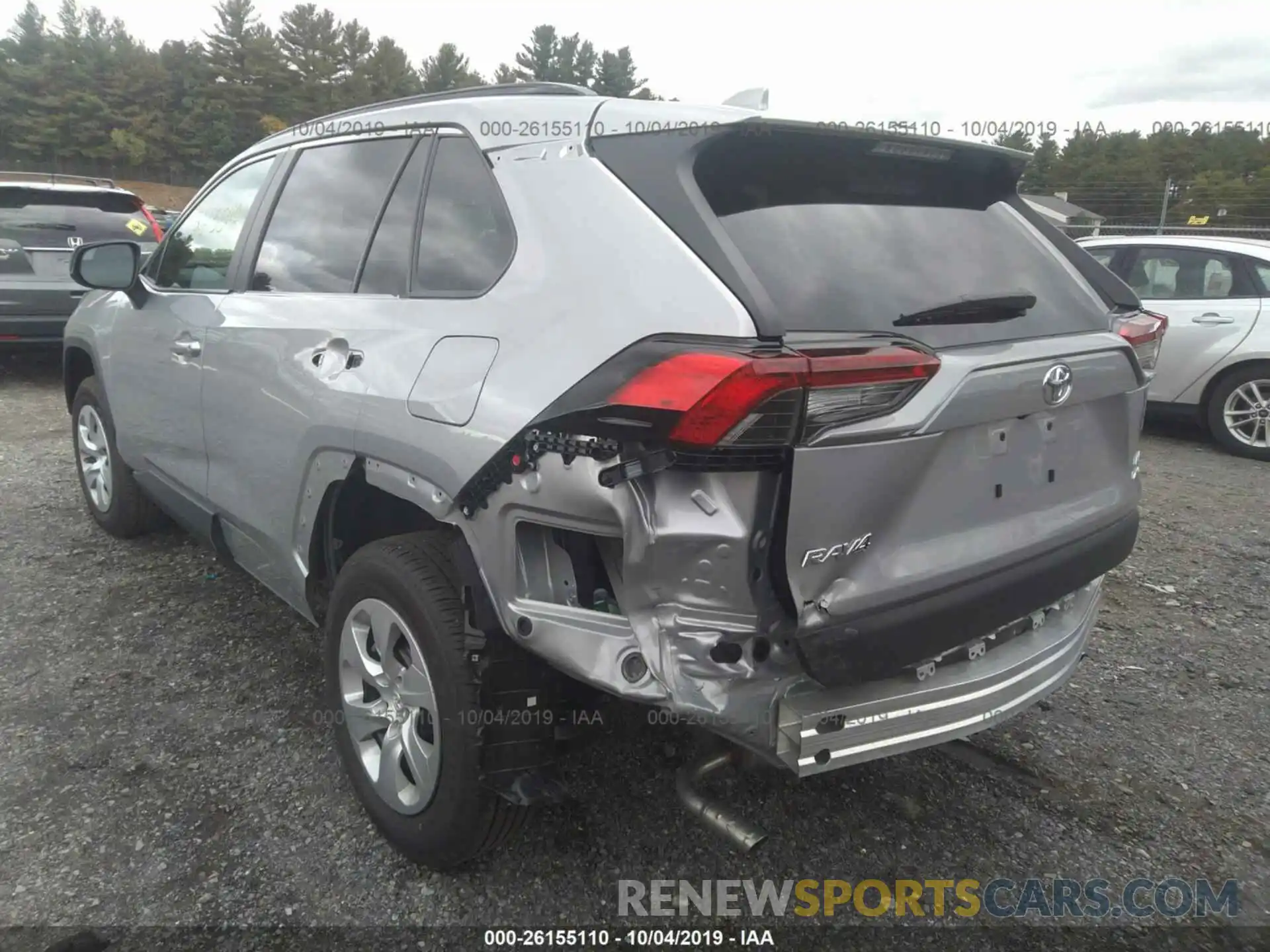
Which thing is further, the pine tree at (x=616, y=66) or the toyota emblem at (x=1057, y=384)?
the pine tree at (x=616, y=66)

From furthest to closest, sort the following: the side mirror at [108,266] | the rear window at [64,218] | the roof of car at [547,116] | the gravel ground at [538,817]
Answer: the rear window at [64,218] < the side mirror at [108,266] < the gravel ground at [538,817] < the roof of car at [547,116]

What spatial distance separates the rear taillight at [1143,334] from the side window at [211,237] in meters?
2.81

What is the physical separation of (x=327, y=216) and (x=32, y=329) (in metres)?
6.47

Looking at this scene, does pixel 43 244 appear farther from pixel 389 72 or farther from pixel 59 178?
pixel 389 72

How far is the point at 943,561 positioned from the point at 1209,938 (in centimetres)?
124

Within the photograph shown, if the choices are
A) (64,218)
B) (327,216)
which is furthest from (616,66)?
(327,216)

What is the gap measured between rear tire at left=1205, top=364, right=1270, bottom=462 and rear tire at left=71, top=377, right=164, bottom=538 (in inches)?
298

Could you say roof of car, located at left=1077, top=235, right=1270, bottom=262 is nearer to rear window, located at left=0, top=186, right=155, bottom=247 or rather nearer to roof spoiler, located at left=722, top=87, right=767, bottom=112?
roof spoiler, located at left=722, top=87, right=767, bottom=112

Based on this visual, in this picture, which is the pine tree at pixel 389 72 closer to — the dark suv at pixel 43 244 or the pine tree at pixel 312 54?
the pine tree at pixel 312 54

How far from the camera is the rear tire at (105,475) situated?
4.29 meters

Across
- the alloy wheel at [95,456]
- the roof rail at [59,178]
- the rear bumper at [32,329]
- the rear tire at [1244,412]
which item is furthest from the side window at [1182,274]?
the roof rail at [59,178]

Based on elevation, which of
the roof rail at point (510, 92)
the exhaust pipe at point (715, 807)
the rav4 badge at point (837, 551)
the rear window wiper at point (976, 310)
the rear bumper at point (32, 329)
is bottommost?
the exhaust pipe at point (715, 807)

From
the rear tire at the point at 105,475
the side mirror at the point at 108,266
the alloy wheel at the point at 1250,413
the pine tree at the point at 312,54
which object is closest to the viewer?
the side mirror at the point at 108,266

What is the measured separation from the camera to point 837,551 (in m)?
1.72
